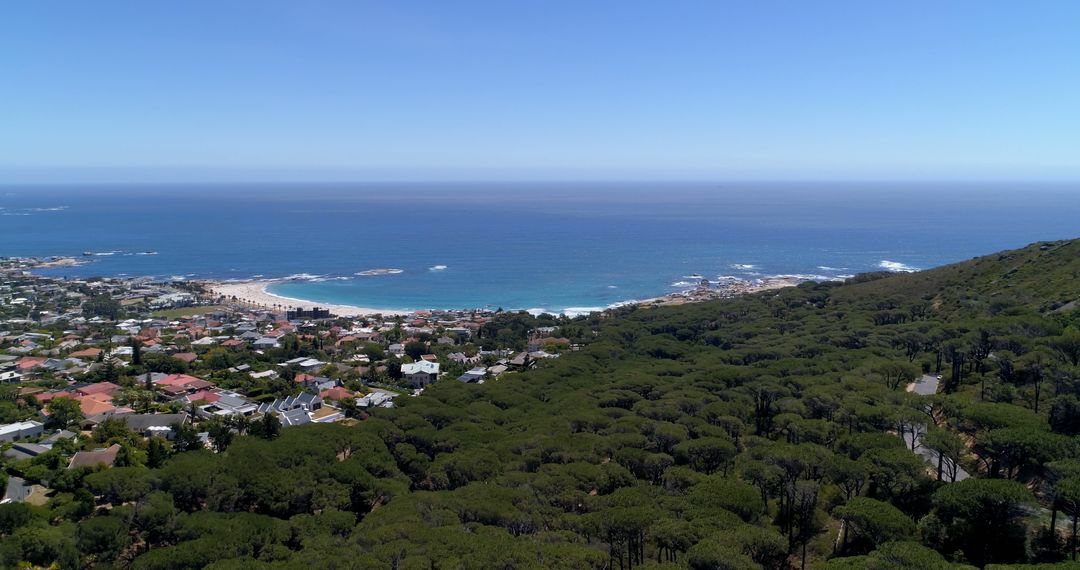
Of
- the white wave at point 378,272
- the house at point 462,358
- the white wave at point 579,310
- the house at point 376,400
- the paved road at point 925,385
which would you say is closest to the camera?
the paved road at point 925,385

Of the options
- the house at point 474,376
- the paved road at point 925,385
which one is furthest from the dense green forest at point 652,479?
the house at point 474,376

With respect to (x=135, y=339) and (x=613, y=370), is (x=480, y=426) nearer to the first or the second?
(x=613, y=370)

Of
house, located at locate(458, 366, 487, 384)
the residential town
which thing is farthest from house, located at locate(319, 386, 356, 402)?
house, located at locate(458, 366, 487, 384)

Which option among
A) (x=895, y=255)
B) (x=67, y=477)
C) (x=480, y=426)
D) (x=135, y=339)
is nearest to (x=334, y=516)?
(x=480, y=426)

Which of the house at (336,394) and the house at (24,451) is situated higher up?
the house at (24,451)

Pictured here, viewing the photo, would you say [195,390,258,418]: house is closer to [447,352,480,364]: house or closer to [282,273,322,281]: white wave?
[447,352,480,364]: house

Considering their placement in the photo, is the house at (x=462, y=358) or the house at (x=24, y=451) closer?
the house at (x=24, y=451)

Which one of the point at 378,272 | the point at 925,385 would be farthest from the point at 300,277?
the point at 925,385

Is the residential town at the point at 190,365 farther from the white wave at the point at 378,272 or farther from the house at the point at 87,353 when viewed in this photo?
the white wave at the point at 378,272
